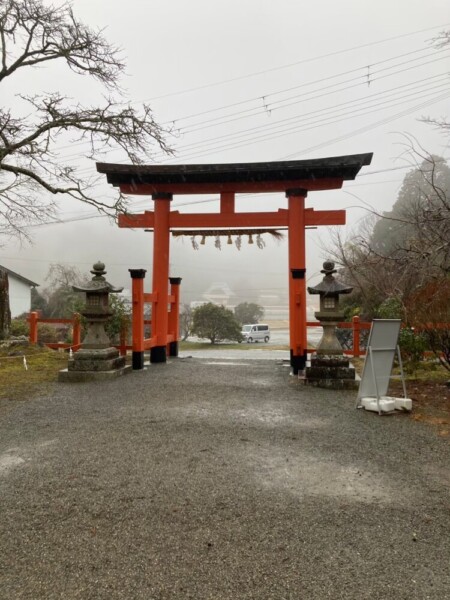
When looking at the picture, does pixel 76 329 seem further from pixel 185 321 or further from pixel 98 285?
pixel 185 321

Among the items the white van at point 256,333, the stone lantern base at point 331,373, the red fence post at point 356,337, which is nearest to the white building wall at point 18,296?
the white van at point 256,333

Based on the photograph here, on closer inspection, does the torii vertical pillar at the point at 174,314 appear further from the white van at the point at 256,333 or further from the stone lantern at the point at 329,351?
the white van at the point at 256,333

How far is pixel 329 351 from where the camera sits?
22.0 ft

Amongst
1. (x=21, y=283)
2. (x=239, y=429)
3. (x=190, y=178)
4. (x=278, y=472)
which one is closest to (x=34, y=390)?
(x=239, y=429)

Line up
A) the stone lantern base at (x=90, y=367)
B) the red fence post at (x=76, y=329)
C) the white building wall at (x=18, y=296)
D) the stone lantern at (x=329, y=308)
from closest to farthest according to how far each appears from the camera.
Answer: the stone lantern at (x=329, y=308)
the stone lantern base at (x=90, y=367)
the red fence post at (x=76, y=329)
the white building wall at (x=18, y=296)

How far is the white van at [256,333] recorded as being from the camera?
105ft

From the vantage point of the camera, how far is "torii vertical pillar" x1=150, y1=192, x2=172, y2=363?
29.6 feet

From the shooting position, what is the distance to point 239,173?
8.57 metres

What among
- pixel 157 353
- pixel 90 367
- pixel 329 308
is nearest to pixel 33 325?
pixel 157 353

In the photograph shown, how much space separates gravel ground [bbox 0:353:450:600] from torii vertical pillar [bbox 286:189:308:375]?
2970mm

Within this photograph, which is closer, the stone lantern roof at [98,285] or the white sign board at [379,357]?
the white sign board at [379,357]

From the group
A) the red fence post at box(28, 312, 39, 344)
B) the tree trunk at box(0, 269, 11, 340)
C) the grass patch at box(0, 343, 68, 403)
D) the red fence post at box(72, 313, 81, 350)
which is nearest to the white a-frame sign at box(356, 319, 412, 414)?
the grass patch at box(0, 343, 68, 403)

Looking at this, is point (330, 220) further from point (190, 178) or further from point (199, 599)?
point (199, 599)

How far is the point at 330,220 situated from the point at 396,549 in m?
7.29
